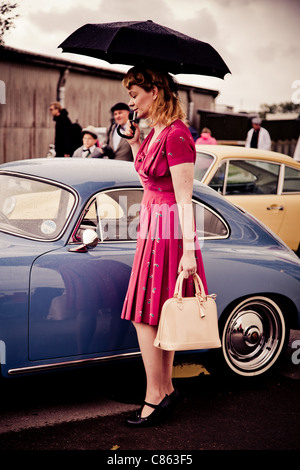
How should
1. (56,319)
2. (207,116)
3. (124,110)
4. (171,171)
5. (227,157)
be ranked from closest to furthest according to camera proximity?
1. (171,171)
2. (56,319)
3. (227,157)
4. (124,110)
5. (207,116)

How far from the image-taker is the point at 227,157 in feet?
26.2

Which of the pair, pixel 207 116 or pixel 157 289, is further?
pixel 207 116

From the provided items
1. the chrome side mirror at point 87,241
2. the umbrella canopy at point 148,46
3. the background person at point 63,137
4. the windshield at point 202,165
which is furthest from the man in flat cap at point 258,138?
the chrome side mirror at point 87,241

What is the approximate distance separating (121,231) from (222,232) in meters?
0.78

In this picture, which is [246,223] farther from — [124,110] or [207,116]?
[207,116]

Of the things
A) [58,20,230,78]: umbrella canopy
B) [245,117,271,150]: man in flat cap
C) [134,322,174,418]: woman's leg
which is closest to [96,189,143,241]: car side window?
[134,322,174,418]: woman's leg

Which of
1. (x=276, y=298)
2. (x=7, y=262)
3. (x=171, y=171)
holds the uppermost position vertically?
(x=171, y=171)

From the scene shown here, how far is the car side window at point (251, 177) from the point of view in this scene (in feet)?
26.4

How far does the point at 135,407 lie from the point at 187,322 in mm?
870

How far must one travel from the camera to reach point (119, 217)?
171 inches

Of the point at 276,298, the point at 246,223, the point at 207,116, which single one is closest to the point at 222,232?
the point at 246,223

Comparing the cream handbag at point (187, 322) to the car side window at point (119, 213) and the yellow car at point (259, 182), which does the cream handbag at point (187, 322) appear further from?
the yellow car at point (259, 182)

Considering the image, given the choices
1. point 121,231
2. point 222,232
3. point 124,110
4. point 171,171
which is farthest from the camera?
point 124,110

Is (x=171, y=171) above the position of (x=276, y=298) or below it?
above
